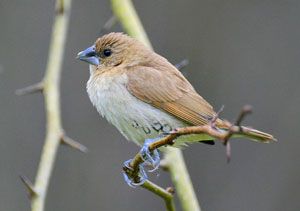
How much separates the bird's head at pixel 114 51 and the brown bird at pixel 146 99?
0.02m

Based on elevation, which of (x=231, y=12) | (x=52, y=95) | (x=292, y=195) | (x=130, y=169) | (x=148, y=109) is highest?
(x=231, y=12)

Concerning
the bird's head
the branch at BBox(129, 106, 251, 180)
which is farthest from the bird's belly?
the branch at BBox(129, 106, 251, 180)

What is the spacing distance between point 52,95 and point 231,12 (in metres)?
4.99

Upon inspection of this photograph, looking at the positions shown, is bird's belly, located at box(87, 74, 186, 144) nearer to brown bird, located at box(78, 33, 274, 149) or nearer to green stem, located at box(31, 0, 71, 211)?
brown bird, located at box(78, 33, 274, 149)

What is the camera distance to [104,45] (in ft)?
18.7

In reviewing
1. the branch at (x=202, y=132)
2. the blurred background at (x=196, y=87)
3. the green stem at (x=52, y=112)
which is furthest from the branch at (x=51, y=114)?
the blurred background at (x=196, y=87)

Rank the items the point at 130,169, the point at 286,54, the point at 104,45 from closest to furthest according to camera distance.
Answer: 1. the point at 130,169
2. the point at 104,45
3. the point at 286,54

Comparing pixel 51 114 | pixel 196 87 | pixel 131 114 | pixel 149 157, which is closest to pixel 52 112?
pixel 51 114

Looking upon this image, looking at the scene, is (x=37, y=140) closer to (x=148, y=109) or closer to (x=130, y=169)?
(x=148, y=109)

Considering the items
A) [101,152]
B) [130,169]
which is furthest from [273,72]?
[130,169]

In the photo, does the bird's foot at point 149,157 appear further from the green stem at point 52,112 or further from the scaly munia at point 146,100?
the green stem at point 52,112

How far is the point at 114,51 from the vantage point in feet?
18.7

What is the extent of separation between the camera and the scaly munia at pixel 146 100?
16.8 feet

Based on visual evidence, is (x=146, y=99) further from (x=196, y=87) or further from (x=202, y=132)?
(x=196, y=87)
